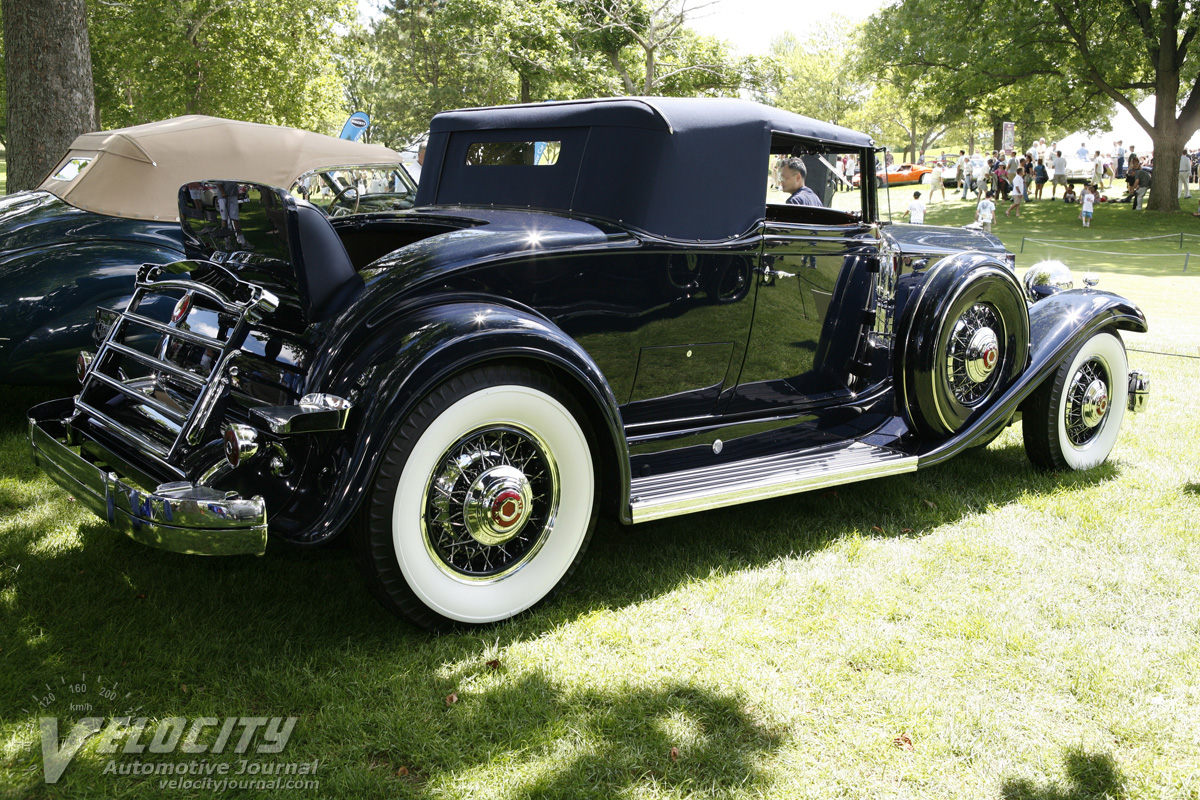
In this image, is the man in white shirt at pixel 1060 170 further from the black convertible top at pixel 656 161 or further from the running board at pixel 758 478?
the running board at pixel 758 478

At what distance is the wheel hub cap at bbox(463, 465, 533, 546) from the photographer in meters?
3.00

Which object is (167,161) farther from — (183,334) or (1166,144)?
(1166,144)

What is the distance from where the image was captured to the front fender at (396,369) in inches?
107

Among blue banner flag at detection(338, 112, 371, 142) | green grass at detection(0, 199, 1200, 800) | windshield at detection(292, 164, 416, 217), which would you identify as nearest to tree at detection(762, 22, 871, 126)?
blue banner flag at detection(338, 112, 371, 142)

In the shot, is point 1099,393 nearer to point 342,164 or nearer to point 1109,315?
point 1109,315

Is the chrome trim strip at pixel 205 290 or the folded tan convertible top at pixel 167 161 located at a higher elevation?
the folded tan convertible top at pixel 167 161

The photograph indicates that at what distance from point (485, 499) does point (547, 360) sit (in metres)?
0.52

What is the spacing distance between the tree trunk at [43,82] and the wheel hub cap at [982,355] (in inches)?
309

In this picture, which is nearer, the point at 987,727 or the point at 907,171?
the point at 987,727

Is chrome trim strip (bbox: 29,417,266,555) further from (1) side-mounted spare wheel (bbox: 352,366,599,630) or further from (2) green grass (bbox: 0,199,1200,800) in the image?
(2) green grass (bbox: 0,199,1200,800)

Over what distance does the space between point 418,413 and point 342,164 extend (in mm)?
5495

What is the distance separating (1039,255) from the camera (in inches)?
737

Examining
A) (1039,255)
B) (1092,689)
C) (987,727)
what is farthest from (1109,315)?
(1039,255)

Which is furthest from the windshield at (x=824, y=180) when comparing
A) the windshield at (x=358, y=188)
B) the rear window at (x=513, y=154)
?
the windshield at (x=358, y=188)
